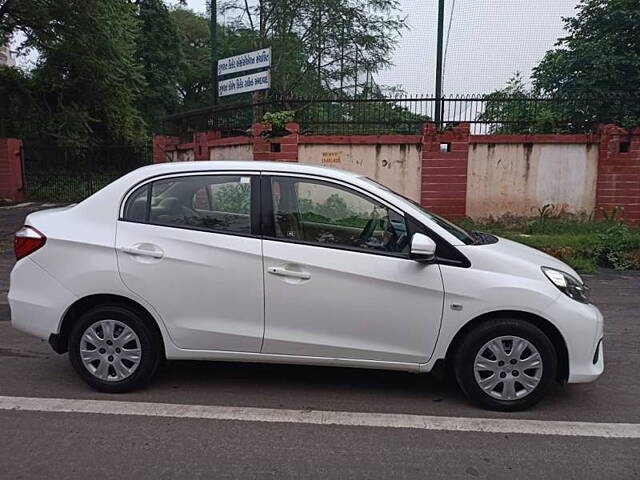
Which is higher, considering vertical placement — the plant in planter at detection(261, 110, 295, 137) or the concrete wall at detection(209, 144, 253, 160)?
the plant in planter at detection(261, 110, 295, 137)

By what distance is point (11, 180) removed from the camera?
17.2 metres

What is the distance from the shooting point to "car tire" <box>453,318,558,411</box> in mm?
3697

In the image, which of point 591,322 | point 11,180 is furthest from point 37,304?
point 11,180

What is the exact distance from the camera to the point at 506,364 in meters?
3.73

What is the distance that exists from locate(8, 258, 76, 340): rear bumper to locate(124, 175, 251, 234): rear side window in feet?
2.44

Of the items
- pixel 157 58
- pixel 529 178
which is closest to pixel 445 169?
pixel 529 178

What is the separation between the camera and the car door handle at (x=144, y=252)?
3889mm

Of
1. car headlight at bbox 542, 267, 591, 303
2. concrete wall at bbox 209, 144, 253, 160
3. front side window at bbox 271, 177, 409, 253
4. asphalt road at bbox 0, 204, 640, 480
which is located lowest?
asphalt road at bbox 0, 204, 640, 480

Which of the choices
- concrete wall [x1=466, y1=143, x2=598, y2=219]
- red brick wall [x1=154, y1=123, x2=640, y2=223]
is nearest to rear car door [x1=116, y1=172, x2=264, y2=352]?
red brick wall [x1=154, y1=123, x2=640, y2=223]

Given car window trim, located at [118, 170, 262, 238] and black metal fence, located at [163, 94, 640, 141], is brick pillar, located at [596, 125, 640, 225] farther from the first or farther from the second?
car window trim, located at [118, 170, 262, 238]

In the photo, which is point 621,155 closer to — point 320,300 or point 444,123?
point 444,123

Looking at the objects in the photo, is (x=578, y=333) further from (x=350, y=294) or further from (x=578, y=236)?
(x=578, y=236)

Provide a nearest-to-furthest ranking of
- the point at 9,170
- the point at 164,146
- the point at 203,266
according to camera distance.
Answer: the point at 203,266
the point at 164,146
the point at 9,170

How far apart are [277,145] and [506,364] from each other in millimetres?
8196
